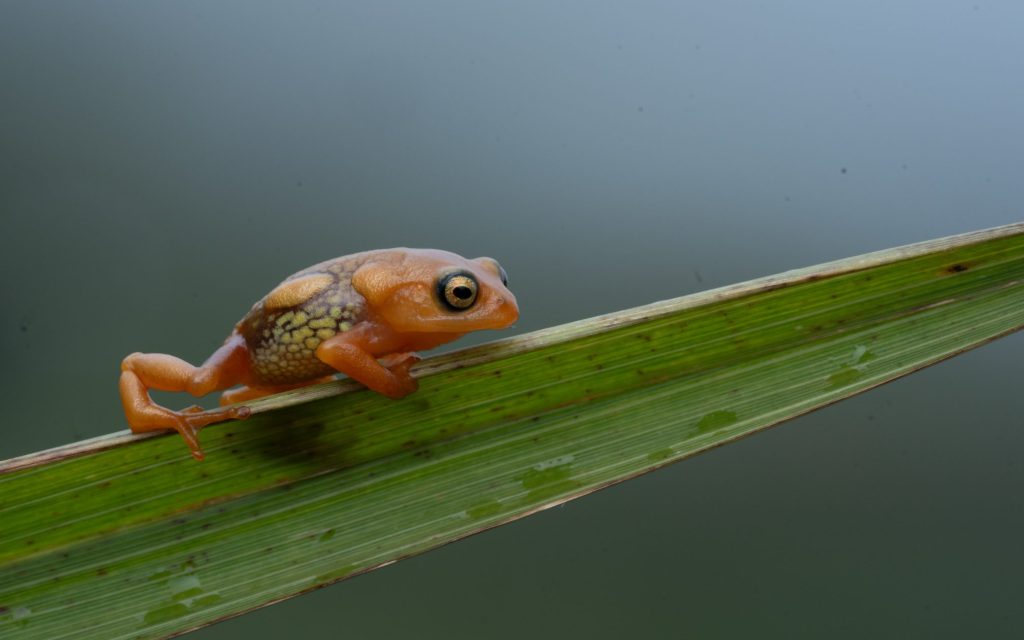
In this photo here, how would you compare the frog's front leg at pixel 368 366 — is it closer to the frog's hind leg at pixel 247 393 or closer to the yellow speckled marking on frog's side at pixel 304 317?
the yellow speckled marking on frog's side at pixel 304 317

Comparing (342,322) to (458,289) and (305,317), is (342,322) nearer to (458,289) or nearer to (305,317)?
(305,317)

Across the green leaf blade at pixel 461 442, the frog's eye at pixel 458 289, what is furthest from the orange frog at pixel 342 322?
the green leaf blade at pixel 461 442

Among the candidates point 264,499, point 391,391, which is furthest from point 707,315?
point 264,499

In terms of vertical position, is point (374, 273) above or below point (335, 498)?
above

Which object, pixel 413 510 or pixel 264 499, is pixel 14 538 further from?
pixel 413 510

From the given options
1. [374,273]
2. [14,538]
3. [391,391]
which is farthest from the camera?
[374,273]

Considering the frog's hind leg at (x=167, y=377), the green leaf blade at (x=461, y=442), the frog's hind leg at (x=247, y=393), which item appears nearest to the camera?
the green leaf blade at (x=461, y=442)

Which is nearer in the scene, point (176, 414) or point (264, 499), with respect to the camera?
point (264, 499)

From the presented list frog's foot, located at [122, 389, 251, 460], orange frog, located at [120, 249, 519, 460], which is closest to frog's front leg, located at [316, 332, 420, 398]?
orange frog, located at [120, 249, 519, 460]
